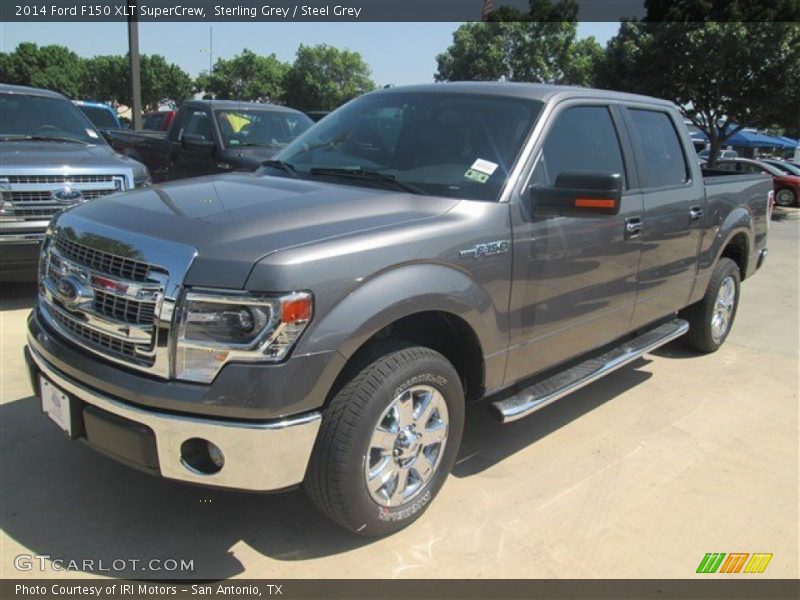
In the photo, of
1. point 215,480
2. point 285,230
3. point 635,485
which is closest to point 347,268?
point 285,230

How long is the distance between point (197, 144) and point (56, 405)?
16.3 ft

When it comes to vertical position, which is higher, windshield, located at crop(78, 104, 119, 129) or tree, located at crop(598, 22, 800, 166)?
tree, located at crop(598, 22, 800, 166)

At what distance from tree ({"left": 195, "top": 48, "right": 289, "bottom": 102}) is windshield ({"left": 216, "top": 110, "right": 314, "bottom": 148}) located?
58854mm

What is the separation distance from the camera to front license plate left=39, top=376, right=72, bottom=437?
2660 millimetres

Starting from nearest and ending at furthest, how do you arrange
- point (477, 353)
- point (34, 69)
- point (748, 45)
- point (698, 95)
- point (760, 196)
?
point (477, 353) < point (760, 196) < point (748, 45) < point (698, 95) < point (34, 69)

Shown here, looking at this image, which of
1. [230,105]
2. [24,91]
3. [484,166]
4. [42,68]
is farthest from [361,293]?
[42,68]

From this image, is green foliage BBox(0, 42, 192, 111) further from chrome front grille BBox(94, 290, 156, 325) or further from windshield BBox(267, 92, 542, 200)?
chrome front grille BBox(94, 290, 156, 325)

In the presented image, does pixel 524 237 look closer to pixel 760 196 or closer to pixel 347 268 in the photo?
pixel 347 268

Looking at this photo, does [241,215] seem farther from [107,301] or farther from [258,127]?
[258,127]

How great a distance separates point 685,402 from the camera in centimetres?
459

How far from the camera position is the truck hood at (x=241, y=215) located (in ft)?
7.73

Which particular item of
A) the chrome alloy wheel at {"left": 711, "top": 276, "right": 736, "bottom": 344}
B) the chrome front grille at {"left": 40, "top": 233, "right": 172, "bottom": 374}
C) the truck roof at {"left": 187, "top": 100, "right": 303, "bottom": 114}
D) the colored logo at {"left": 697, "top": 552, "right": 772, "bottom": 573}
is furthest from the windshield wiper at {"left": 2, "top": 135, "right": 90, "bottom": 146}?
the colored logo at {"left": 697, "top": 552, "right": 772, "bottom": 573}

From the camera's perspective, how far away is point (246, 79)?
65.8 m

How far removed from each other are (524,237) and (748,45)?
17541 mm
